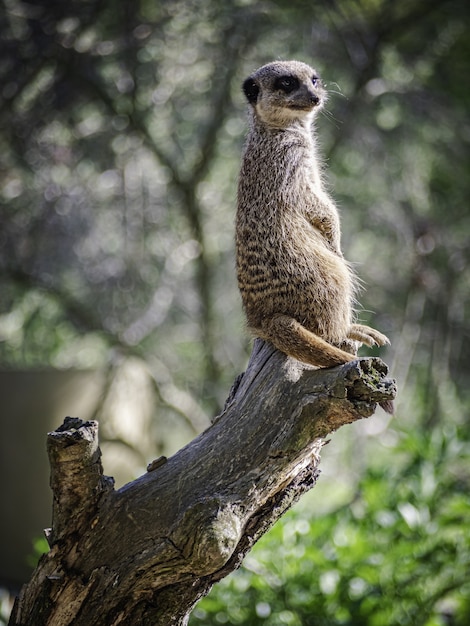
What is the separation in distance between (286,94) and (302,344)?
36.5 inches

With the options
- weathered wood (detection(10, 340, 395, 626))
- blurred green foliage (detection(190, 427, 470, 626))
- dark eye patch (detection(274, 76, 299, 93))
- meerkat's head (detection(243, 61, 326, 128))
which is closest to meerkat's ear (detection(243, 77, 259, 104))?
meerkat's head (detection(243, 61, 326, 128))

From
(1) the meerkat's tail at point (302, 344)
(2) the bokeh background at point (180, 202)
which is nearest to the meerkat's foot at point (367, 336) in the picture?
(1) the meerkat's tail at point (302, 344)

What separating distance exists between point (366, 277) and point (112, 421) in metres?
2.04

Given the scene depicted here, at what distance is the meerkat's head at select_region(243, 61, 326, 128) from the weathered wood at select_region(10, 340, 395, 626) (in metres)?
0.97

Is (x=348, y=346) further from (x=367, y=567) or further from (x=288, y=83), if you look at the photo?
(x=367, y=567)

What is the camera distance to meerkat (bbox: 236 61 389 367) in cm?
196

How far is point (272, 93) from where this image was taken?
7.72ft

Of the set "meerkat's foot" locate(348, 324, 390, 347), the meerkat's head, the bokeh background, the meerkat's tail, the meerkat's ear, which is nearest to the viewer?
the meerkat's tail

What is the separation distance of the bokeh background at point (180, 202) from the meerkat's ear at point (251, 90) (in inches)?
79.5

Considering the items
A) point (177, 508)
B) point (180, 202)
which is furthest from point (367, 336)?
point (180, 202)

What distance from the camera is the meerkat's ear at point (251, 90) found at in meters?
2.44

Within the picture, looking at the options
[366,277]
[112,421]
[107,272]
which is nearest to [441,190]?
[366,277]

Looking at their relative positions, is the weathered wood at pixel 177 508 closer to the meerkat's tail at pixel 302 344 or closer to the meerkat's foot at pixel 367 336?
the meerkat's tail at pixel 302 344

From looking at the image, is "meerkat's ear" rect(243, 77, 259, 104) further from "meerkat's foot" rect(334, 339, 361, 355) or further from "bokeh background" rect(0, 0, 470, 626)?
"bokeh background" rect(0, 0, 470, 626)
